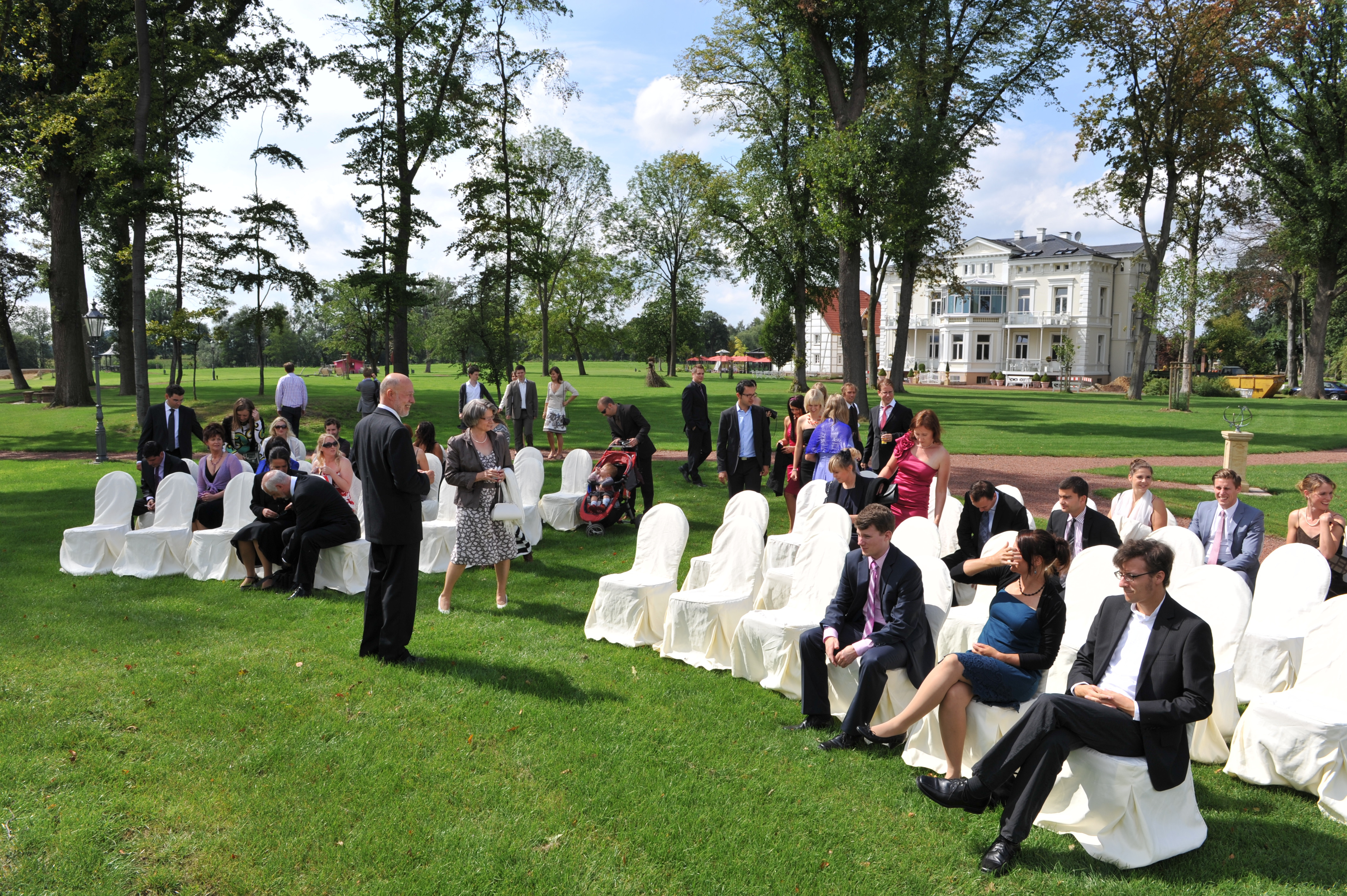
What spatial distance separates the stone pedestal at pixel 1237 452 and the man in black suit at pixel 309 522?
506 inches

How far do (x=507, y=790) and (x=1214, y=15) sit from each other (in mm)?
36281

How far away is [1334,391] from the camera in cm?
4359

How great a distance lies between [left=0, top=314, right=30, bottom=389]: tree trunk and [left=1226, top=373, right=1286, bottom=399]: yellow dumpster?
5924 centimetres

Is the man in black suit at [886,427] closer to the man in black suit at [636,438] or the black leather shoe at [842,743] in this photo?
the man in black suit at [636,438]

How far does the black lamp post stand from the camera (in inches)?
642

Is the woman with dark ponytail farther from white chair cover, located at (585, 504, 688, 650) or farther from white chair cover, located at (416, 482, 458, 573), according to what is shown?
white chair cover, located at (416, 482, 458, 573)

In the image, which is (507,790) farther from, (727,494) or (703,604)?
(727,494)

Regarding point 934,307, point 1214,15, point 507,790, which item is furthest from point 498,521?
point 934,307

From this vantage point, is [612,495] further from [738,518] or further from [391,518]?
[391,518]

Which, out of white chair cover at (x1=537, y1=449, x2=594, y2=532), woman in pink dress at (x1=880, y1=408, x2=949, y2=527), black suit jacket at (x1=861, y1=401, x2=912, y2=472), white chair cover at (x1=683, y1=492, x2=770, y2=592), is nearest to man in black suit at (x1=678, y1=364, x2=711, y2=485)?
white chair cover at (x1=537, y1=449, x2=594, y2=532)

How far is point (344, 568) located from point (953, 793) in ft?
19.5

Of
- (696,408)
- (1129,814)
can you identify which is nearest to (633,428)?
(696,408)

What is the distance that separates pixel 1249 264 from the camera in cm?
5706

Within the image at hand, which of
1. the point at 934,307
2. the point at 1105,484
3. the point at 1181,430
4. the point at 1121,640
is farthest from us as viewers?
the point at 934,307
